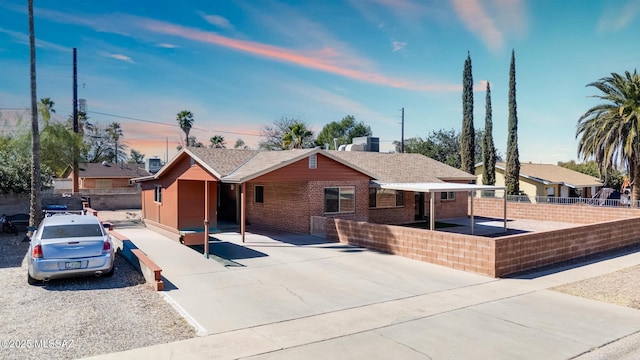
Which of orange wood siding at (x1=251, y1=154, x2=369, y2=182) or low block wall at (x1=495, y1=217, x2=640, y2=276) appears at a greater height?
orange wood siding at (x1=251, y1=154, x2=369, y2=182)

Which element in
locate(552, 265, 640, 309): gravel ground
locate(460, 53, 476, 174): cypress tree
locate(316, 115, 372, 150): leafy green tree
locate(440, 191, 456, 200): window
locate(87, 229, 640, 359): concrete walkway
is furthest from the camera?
locate(316, 115, 372, 150): leafy green tree

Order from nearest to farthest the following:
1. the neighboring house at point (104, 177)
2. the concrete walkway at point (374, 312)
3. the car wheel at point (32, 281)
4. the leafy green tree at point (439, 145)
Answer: the concrete walkway at point (374, 312), the car wheel at point (32, 281), the neighboring house at point (104, 177), the leafy green tree at point (439, 145)

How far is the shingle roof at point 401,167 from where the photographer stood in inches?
921

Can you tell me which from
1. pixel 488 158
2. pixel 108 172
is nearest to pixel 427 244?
pixel 488 158

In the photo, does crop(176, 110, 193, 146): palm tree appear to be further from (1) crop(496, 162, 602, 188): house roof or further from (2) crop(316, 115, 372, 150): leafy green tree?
(1) crop(496, 162, 602, 188): house roof

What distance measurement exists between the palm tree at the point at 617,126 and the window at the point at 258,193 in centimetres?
2198

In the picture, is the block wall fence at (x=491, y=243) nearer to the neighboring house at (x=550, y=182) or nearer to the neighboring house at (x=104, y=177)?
the neighboring house at (x=550, y=182)

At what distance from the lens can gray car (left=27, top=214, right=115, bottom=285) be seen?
952 cm

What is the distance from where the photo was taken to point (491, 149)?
3744 centimetres

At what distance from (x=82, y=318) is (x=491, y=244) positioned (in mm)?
9663

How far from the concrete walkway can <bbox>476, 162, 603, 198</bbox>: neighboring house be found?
26.4m

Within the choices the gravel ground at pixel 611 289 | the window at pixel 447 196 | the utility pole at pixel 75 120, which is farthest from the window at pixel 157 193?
the gravel ground at pixel 611 289

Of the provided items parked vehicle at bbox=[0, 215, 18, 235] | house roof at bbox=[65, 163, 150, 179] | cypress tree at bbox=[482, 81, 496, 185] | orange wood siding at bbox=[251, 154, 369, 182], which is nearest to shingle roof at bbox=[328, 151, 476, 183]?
orange wood siding at bbox=[251, 154, 369, 182]

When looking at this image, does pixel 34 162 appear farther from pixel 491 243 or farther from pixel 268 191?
pixel 491 243
